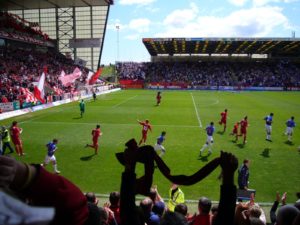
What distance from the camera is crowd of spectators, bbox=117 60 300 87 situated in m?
71.9

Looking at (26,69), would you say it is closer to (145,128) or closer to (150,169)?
(145,128)

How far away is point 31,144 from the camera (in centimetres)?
1914

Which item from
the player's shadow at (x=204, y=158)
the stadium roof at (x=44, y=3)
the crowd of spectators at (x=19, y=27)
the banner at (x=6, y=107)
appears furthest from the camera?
the stadium roof at (x=44, y=3)

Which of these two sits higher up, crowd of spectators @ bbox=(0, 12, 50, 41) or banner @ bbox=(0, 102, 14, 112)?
crowd of spectators @ bbox=(0, 12, 50, 41)

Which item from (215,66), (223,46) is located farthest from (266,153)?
(215,66)

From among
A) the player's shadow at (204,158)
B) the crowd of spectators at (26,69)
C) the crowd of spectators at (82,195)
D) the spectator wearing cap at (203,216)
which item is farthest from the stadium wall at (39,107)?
the crowd of spectators at (82,195)

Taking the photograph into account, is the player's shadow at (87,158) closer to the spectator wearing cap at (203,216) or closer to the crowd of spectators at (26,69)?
the spectator wearing cap at (203,216)

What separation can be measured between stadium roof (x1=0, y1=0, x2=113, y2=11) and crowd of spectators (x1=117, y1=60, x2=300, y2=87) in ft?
72.8

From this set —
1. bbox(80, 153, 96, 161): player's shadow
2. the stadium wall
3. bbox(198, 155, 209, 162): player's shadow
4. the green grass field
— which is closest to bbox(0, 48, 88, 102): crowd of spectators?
the stadium wall

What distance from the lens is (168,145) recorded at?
18.9m

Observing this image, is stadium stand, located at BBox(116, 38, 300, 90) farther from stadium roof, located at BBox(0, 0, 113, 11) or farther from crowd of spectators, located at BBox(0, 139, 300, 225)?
crowd of spectators, located at BBox(0, 139, 300, 225)

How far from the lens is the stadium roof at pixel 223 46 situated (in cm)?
6056

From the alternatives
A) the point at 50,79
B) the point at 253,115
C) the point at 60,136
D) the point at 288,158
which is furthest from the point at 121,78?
the point at 288,158

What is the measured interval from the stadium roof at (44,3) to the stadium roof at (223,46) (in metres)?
11.5
